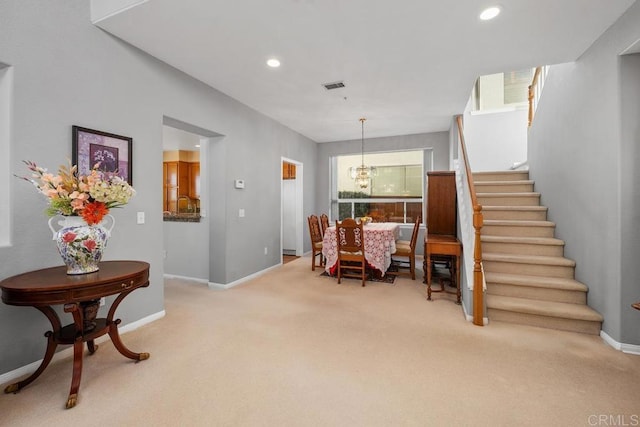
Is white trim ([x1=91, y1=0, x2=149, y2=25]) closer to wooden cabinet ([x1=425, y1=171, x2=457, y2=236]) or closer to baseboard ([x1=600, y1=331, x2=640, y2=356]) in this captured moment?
wooden cabinet ([x1=425, y1=171, x2=457, y2=236])

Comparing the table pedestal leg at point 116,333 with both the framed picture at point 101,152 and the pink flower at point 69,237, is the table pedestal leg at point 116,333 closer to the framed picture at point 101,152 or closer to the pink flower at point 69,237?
the pink flower at point 69,237

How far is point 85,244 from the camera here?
1826 millimetres

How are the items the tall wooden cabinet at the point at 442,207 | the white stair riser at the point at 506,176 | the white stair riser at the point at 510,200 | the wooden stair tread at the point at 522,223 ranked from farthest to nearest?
the white stair riser at the point at 506,176, the tall wooden cabinet at the point at 442,207, the white stair riser at the point at 510,200, the wooden stair tread at the point at 522,223

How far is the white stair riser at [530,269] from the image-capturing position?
9.81ft

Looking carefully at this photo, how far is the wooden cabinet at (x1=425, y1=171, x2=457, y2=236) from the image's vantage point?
4160 millimetres

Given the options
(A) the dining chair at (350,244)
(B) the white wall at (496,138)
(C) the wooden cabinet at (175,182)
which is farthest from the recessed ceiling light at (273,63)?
(C) the wooden cabinet at (175,182)

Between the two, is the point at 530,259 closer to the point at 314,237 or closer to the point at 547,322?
the point at 547,322

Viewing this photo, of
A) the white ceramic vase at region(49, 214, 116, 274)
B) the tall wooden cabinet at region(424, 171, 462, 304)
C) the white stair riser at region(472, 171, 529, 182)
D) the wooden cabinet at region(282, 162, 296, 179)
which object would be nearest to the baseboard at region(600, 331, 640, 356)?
the tall wooden cabinet at region(424, 171, 462, 304)

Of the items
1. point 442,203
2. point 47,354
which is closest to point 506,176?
point 442,203

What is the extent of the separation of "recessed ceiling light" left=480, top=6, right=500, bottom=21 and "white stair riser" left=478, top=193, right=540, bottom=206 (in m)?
2.47

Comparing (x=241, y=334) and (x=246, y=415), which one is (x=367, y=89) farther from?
(x=246, y=415)

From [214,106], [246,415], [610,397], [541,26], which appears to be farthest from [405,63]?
[246,415]

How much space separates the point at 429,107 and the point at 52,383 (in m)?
5.12

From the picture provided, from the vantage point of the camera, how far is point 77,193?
69.4 inches
